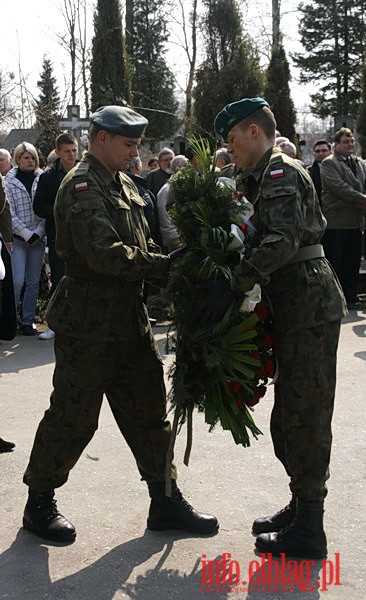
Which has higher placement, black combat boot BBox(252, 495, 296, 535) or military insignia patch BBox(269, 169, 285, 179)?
military insignia patch BBox(269, 169, 285, 179)

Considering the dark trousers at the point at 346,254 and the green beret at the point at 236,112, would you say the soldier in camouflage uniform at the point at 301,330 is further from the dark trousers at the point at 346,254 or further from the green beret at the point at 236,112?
the dark trousers at the point at 346,254

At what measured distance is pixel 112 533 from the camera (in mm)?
3961

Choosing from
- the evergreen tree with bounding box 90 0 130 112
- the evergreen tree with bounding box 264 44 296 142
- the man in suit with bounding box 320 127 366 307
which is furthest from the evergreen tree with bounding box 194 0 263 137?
the man in suit with bounding box 320 127 366 307

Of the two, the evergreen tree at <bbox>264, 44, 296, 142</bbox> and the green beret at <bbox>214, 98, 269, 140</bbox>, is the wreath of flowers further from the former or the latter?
the evergreen tree at <bbox>264, 44, 296, 142</bbox>

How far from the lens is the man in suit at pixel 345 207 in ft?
33.4

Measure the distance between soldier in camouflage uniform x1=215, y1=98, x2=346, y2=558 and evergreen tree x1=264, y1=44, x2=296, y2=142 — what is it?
62.3ft

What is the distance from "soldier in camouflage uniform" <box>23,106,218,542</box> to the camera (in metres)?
3.65

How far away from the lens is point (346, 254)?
10.6 metres

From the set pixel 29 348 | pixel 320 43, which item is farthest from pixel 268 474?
pixel 320 43

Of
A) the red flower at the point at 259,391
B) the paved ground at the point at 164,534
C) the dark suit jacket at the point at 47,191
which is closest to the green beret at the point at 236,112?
the red flower at the point at 259,391

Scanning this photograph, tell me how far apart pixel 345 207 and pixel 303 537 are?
7.26 metres

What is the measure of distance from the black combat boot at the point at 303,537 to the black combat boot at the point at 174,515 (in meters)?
0.33

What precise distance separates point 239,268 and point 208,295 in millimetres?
185

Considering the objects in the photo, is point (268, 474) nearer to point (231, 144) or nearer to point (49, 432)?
point (49, 432)
